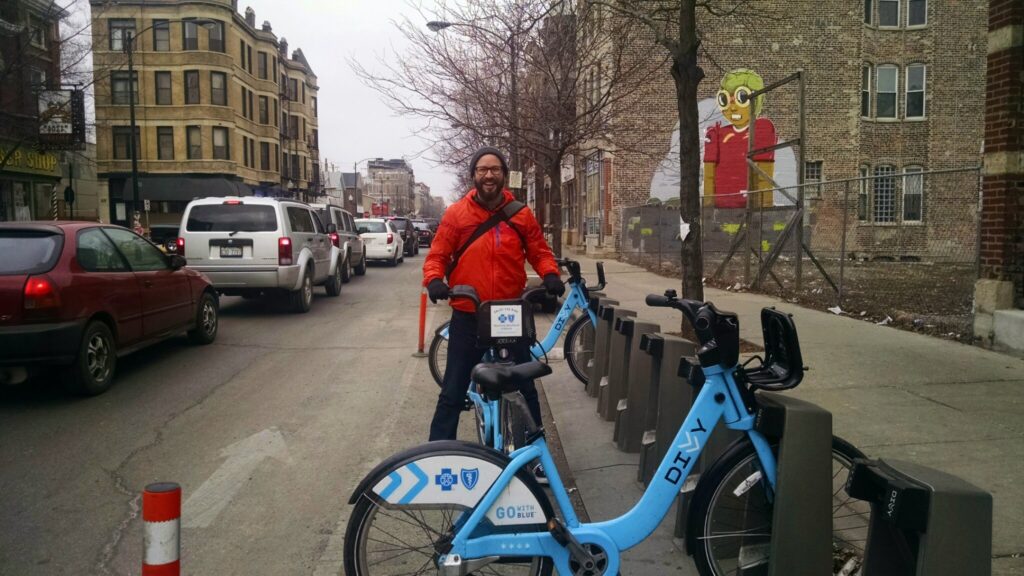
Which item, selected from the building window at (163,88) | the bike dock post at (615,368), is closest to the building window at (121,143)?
the building window at (163,88)

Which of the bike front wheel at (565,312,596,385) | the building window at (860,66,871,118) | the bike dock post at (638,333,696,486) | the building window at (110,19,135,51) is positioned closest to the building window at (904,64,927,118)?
the building window at (860,66,871,118)

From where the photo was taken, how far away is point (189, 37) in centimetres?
5012

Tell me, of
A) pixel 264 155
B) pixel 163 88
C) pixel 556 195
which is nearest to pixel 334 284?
pixel 556 195

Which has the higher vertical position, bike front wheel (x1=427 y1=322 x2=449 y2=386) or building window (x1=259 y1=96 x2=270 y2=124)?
building window (x1=259 y1=96 x2=270 y2=124)

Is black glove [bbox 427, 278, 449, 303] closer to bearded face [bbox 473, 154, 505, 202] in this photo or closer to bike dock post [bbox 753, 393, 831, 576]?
bearded face [bbox 473, 154, 505, 202]

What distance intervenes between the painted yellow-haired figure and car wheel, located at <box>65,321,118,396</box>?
23.5 m

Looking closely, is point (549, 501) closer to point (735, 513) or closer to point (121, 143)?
point (735, 513)

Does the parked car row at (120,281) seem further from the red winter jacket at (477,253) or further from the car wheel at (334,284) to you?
the red winter jacket at (477,253)

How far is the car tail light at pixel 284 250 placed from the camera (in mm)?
12281

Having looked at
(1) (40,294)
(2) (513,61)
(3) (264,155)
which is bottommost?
(1) (40,294)

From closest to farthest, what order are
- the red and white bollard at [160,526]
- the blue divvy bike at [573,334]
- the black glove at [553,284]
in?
1. the red and white bollard at [160,526]
2. the black glove at [553,284]
3. the blue divvy bike at [573,334]

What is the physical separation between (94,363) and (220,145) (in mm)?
47394

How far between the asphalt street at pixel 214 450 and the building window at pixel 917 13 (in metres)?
26.1

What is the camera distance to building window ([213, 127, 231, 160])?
165ft
